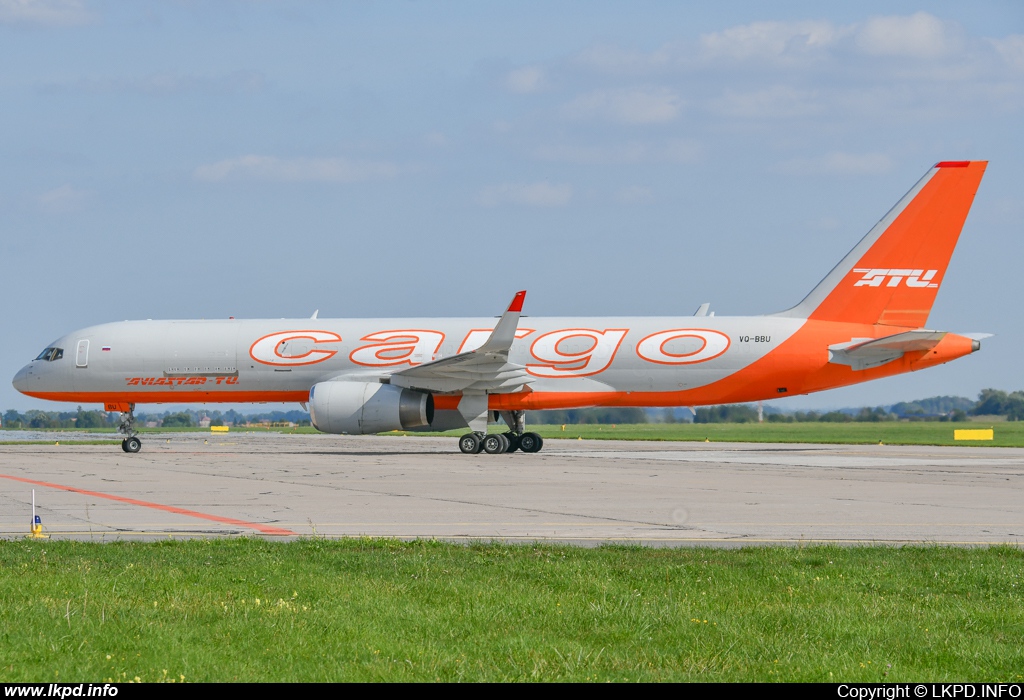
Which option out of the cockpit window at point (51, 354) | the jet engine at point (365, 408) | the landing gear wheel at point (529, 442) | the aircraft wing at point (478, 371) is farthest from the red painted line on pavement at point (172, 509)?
the cockpit window at point (51, 354)

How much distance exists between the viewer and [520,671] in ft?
22.3

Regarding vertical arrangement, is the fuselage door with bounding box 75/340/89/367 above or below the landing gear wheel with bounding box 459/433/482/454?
above

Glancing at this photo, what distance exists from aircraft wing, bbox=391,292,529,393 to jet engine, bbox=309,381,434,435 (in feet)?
1.80

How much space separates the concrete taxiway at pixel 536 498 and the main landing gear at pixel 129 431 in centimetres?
623

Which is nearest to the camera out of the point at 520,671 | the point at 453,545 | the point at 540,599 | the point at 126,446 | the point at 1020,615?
the point at 520,671

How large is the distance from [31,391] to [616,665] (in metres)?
38.7

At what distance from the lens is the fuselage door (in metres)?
39.7

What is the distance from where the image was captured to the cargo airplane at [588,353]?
35.2 meters

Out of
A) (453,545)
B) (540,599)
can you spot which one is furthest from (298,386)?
(540,599)

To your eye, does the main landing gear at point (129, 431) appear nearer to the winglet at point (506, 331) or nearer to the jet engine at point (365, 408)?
the jet engine at point (365, 408)

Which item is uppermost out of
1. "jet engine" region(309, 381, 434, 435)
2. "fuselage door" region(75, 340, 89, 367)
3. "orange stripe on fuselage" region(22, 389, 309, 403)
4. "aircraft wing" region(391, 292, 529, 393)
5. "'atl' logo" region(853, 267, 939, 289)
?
"'atl' logo" region(853, 267, 939, 289)

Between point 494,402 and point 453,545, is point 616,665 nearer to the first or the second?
point 453,545

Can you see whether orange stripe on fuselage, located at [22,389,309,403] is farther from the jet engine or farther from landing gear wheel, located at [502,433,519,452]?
landing gear wheel, located at [502,433,519,452]

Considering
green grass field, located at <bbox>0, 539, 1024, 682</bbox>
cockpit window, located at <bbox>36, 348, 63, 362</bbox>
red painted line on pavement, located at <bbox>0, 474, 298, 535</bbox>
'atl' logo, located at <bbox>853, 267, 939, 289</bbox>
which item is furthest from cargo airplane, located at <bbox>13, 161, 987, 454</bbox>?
green grass field, located at <bbox>0, 539, 1024, 682</bbox>
